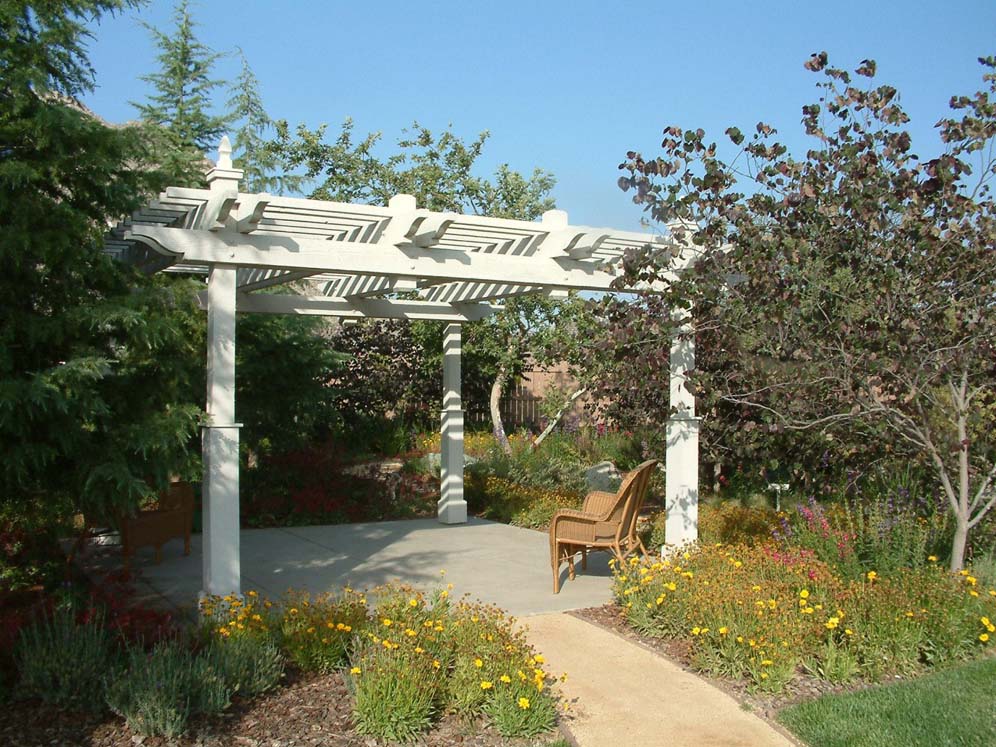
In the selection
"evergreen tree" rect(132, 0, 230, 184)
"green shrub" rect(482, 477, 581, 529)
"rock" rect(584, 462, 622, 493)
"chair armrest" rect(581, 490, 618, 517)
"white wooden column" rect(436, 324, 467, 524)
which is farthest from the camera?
"evergreen tree" rect(132, 0, 230, 184)

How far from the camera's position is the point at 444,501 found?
10.4 metres

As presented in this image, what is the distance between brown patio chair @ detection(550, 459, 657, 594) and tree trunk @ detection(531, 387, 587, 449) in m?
6.34

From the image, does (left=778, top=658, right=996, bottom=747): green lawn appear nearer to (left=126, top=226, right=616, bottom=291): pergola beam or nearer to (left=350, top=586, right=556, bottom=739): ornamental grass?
(left=350, top=586, right=556, bottom=739): ornamental grass

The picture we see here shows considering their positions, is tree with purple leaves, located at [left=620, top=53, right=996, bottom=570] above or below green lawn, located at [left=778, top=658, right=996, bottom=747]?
above

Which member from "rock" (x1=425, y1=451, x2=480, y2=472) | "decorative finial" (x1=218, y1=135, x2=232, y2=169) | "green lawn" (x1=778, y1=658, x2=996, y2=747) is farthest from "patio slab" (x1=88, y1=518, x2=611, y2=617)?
"decorative finial" (x1=218, y1=135, x2=232, y2=169)

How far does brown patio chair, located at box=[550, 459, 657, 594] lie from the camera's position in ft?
22.4

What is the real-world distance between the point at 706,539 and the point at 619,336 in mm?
2538

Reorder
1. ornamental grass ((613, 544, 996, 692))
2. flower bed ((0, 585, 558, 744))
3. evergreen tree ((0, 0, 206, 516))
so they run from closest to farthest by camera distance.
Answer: flower bed ((0, 585, 558, 744)) < evergreen tree ((0, 0, 206, 516)) < ornamental grass ((613, 544, 996, 692))

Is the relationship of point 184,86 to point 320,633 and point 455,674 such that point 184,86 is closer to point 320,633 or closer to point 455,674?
point 320,633

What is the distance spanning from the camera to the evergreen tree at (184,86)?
12477 mm

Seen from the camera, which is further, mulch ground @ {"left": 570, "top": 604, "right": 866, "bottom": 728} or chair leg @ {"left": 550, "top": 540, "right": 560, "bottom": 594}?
chair leg @ {"left": 550, "top": 540, "right": 560, "bottom": 594}

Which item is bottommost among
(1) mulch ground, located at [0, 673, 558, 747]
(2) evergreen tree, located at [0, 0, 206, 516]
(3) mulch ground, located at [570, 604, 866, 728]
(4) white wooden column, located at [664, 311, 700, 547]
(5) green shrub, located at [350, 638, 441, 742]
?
(3) mulch ground, located at [570, 604, 866, 728]

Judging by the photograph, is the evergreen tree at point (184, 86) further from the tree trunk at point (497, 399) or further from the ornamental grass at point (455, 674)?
the ornamental grass at point (455, 674)

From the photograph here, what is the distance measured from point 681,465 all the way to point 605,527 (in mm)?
810
